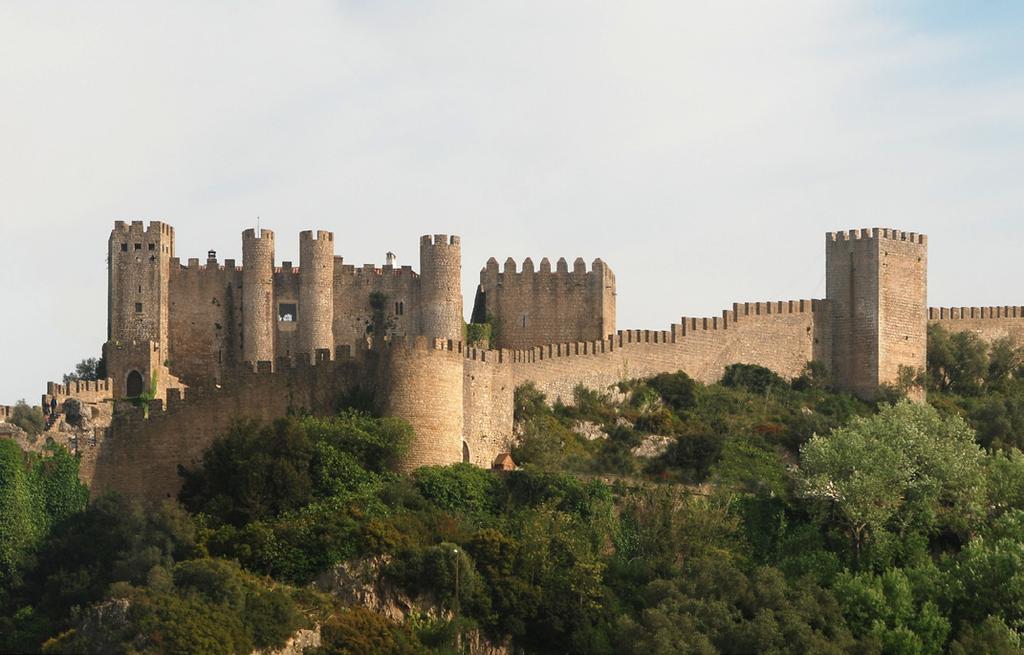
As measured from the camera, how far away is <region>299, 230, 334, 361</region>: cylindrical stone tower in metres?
74.3

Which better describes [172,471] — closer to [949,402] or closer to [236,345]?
[236,345]

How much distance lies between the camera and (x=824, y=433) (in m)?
71.6

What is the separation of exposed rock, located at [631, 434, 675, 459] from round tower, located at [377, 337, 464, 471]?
624cm

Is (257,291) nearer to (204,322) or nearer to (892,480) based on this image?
(204,322)

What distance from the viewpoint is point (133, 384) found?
73.2 metres

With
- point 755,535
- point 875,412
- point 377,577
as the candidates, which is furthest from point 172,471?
point 875,412

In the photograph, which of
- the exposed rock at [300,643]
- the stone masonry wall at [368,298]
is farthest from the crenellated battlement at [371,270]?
the exposed rock at [300,643]

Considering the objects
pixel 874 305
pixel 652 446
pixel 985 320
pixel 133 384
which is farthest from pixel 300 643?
Answer: pixel 985 320

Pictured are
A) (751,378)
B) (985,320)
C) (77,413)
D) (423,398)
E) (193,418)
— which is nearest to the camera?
(423,398)

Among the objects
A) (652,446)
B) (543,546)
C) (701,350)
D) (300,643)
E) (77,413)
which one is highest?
(701,350)

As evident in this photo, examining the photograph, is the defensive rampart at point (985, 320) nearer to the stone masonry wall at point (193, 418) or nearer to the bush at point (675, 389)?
the bush at point (675, 389)

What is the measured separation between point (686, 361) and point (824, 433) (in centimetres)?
511

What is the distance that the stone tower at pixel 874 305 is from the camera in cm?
7600

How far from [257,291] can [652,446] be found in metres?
12.4
